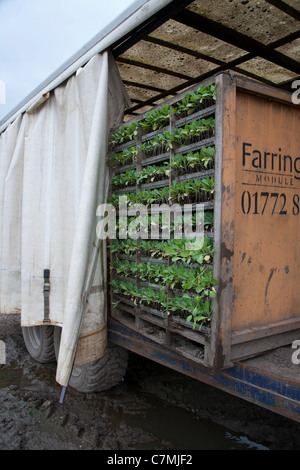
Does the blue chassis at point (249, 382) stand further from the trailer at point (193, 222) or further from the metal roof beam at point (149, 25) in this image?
the metal roof beam at point (149, 25)

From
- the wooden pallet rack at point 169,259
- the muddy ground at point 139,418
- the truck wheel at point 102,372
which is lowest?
the muddy ground at point 139,418

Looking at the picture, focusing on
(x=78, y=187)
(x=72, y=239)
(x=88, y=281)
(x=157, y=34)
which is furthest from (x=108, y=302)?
(x=157, y=34)

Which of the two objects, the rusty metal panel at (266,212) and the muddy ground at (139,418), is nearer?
the rusty metal panel at (266,212)

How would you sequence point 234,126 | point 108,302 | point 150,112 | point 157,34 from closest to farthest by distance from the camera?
point 234,126 → point 150,112 → point 157,34 → point 108,302

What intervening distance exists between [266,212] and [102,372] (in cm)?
233

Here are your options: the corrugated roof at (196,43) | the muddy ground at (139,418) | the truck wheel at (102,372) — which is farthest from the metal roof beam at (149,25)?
the muddy ground at (139,418)

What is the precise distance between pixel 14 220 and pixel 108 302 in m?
1.70

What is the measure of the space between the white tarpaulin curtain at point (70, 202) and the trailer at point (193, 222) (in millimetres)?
18

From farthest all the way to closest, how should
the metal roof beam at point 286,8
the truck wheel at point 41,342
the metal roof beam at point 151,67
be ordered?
the truck wheel at point 41,342 < the metal roof beam at point 151,67 < the metal roof beam at point 286,8

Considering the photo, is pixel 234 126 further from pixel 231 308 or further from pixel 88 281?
pixel 88 281

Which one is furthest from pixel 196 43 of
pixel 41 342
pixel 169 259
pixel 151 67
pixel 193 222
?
pixel 41 342

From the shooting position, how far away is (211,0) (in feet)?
9.44

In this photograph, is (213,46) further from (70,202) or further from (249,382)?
(249,382)

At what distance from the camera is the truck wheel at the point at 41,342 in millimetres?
4449
